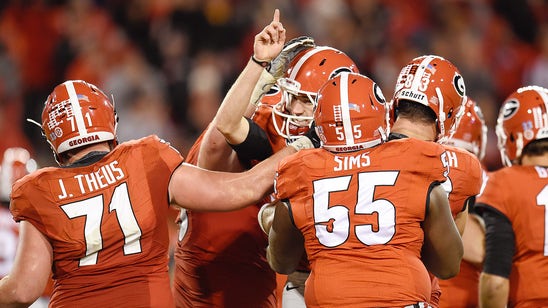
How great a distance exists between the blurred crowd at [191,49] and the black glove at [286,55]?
4.99m

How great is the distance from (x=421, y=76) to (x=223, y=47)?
19.5 ft

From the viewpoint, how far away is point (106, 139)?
13.1 ft

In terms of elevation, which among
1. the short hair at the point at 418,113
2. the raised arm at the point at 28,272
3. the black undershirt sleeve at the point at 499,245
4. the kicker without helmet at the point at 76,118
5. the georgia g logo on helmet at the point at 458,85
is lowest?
the black undershirt sleeve at the point at 499,245

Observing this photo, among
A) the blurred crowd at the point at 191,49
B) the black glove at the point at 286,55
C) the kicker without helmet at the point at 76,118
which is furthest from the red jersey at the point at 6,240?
the blurred crowd at the point at 191,49

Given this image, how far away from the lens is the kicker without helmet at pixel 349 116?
11.8 ft

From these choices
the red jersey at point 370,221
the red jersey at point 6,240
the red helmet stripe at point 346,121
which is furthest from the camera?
the red jersey at point 6,240

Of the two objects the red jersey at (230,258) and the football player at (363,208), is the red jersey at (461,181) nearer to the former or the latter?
the football player at (363,208)

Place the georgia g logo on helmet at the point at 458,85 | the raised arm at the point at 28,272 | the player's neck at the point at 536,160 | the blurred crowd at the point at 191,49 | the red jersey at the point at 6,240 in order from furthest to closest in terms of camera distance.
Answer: the blurred crowd at the point at 191,49 < the red jersey at the point at 6,240 < the player's neck at the point at 536,160 < the georgia g logo on helmet at the point at 458,85 < the raised arm at the point at 28,272

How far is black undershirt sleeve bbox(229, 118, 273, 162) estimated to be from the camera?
4.13m

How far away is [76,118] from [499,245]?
6.70ft

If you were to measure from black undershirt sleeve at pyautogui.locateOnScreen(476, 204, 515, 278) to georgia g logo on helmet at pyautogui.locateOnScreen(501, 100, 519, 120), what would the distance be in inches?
21.9

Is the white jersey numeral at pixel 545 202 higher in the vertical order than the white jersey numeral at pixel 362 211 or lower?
lower

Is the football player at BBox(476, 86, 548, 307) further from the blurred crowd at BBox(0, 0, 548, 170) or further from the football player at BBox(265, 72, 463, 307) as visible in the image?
the blurred crowd at BBox(0, 0, 548, 170)

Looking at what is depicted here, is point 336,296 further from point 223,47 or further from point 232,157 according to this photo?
point 223,47
